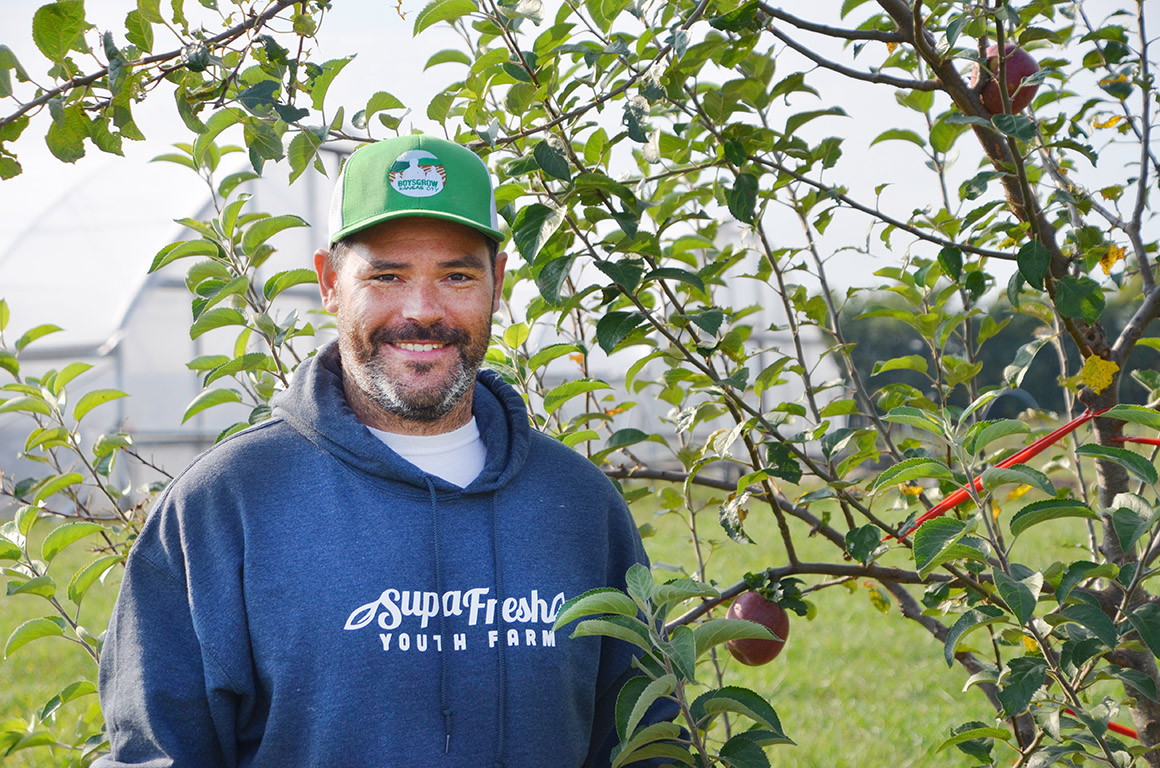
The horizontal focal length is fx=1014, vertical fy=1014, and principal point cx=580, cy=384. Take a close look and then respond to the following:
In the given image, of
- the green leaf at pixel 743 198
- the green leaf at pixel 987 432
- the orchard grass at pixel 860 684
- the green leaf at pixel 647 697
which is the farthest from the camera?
the orchard grass at pixel 860 684

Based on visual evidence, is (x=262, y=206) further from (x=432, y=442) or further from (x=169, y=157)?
(x=432, y=442)

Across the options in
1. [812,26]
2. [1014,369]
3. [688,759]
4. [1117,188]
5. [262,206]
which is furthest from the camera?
[262,206]

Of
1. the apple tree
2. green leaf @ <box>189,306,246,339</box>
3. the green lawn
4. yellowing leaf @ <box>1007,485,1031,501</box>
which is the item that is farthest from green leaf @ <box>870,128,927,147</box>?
green leaf @ <box>189,306,246,339</box>

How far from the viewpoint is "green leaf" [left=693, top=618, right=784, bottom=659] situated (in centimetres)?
117

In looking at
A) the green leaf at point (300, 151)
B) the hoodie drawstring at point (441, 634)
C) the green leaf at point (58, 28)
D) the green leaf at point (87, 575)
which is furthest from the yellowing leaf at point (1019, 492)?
the green leaf at point (58, 28)

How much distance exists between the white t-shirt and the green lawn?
118 centimetres

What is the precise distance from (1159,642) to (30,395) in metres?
2.14

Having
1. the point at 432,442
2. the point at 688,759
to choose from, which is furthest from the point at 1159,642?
the point at 432,442

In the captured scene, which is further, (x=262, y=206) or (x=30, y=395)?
(x=262, y=206)

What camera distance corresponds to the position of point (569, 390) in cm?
187

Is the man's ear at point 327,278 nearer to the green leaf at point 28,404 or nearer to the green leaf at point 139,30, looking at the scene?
the green leaf at point 139,30

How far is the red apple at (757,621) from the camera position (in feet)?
6.48

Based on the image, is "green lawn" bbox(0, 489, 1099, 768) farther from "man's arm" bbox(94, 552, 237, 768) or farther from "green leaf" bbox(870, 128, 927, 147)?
"man's arm" bbox(94, 552, 237, 768)

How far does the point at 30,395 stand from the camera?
2.18 meters
